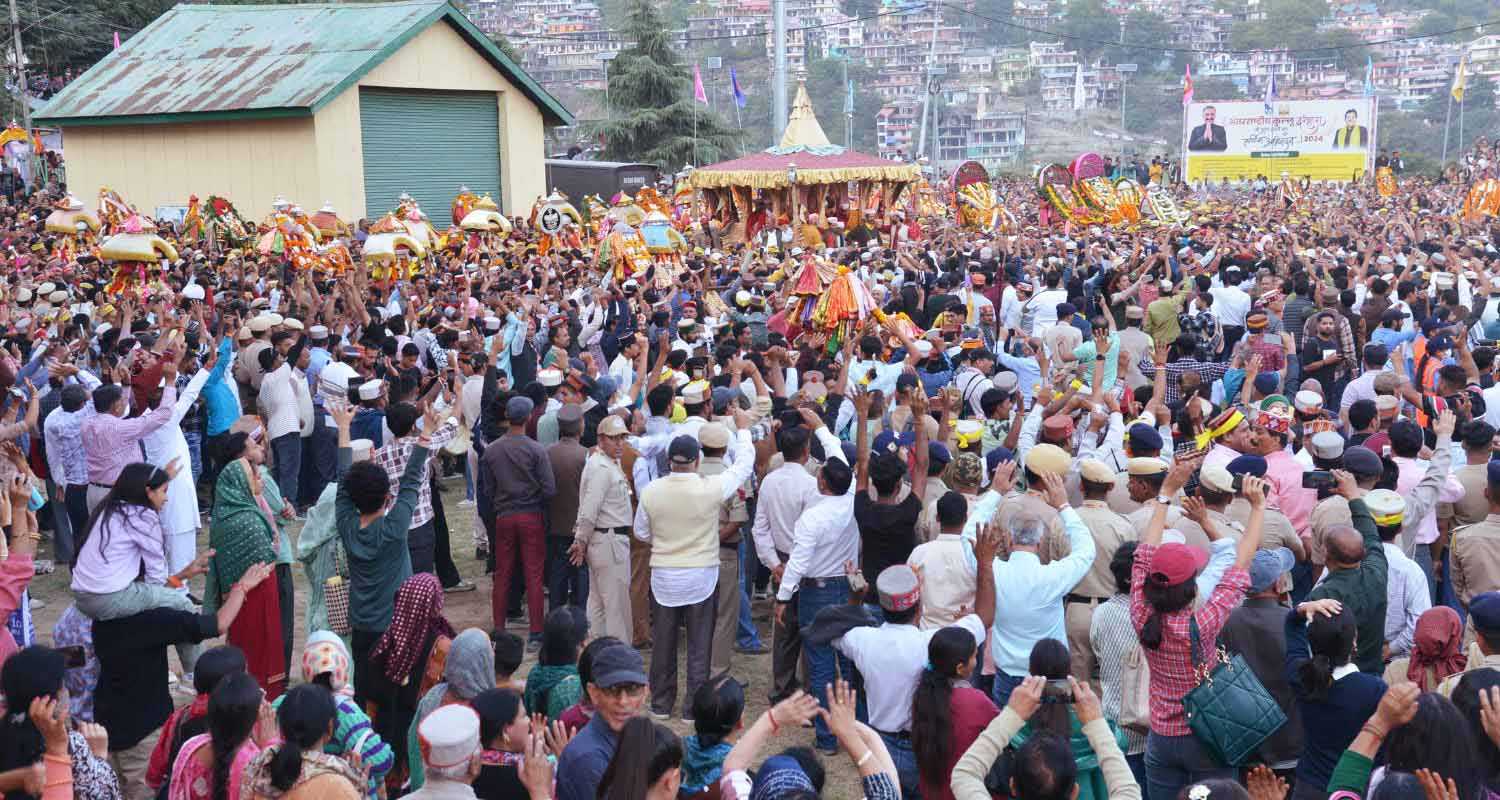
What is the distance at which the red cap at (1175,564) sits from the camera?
4.47 metres

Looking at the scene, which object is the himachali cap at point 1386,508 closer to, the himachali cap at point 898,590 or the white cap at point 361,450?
the himachali cap at point 898,590

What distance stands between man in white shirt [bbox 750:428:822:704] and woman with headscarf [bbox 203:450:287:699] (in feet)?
7.41

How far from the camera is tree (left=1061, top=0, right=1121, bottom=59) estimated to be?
123188 millimetres

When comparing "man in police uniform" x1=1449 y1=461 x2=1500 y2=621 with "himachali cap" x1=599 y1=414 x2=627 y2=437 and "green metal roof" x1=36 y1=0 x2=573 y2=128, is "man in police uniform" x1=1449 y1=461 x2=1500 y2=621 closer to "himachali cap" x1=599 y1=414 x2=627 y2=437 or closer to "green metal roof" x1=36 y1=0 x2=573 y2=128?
"himachali cap" x1=599 y1=414 x2=627 y2=437

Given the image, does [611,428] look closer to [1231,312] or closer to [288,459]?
[288,459]

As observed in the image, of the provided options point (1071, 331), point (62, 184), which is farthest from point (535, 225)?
point (62, 184)

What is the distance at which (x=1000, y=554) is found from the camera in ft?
17.9

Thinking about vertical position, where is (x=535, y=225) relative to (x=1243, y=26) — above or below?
below

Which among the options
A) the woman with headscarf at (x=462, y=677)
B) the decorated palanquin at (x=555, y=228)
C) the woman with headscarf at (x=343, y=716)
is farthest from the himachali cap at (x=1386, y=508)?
the decorated palanquin at (x=555, y=228)

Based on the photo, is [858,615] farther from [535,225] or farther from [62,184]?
[62,184]

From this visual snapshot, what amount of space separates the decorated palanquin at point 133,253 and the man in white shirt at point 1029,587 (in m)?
9.53

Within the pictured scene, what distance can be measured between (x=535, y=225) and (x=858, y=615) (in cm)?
1468

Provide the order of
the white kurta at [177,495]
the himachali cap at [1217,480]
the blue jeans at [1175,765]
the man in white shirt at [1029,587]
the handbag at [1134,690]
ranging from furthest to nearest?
the white kurta at [177,495] → the himachali cap at [1217,480] → the man in white shirt at [1029,587] → the handbag at [1134,690] → the blue jeans at [1175,765]

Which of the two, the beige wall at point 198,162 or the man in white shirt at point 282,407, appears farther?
the beige wall at point 198,162
